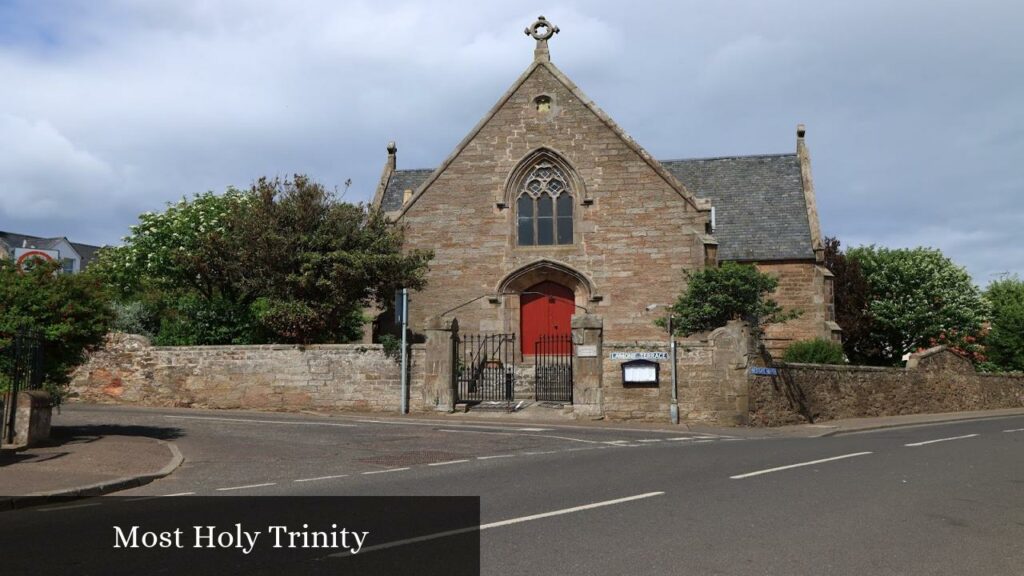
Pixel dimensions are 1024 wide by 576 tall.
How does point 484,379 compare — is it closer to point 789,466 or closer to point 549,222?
point 549,222

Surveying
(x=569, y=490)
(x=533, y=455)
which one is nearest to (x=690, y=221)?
(x=533, y=455)

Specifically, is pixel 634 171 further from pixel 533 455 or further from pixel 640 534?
pixel 640 534

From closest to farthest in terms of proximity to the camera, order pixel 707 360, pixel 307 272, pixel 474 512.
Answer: pixel 474 512, pixel 707 360, pixel 307 272

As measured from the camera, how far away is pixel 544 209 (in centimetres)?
3039

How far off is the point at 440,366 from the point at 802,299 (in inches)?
611

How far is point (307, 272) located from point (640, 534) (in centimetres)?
1734

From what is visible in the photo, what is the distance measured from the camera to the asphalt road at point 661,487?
6551mm

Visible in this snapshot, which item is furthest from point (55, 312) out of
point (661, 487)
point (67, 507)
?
point (661, 487)

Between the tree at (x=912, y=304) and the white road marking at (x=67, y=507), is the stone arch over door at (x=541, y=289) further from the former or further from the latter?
the white road marking at (x=67, y=507)

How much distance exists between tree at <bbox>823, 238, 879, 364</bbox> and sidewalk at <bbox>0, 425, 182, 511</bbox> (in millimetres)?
34697

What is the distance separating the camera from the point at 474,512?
323 inches

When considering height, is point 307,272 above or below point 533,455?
above

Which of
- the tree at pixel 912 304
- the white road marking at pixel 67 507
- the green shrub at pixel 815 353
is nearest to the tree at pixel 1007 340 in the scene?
the tree at pixel 912 304

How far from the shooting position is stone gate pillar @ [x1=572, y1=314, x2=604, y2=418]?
21.7 metres
